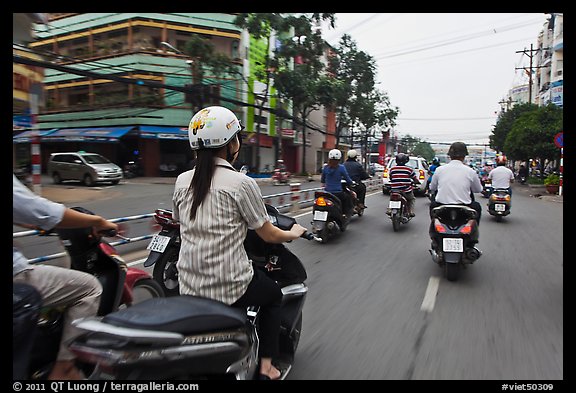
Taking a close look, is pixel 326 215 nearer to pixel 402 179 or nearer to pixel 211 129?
pixel 402 179

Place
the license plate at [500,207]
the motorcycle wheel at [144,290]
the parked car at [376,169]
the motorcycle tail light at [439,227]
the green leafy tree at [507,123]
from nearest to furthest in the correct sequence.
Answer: the motorcycle wheel at [144,290]
the motorcycle tail light at [439,227]
the license plate at [500,207]
the parked car at [376,169]
the green leafy tree at [507,123]

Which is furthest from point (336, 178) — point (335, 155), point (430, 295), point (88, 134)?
point (88, 134)

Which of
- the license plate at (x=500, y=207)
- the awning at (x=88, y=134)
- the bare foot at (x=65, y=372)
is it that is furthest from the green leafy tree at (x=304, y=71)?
the bare foot at (x=65, y=372)

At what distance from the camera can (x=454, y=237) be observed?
5008 mm

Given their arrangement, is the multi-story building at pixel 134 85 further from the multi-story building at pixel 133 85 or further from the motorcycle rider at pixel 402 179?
the motorcycle rider at pixel 402 179

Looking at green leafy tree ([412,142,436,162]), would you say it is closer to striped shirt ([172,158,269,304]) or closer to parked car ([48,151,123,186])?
parked car ([48,151,123,186])

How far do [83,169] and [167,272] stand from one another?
18485 mm

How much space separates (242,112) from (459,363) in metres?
29.2

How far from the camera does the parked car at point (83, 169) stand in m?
20.3

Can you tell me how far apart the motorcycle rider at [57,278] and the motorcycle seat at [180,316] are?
1.84 feet

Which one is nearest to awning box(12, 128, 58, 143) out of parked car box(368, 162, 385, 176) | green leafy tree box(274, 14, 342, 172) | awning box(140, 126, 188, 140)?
awning box(140, 126, 188, 140)

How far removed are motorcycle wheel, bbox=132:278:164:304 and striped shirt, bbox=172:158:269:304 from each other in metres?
0.89

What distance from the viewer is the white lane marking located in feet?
13.5
